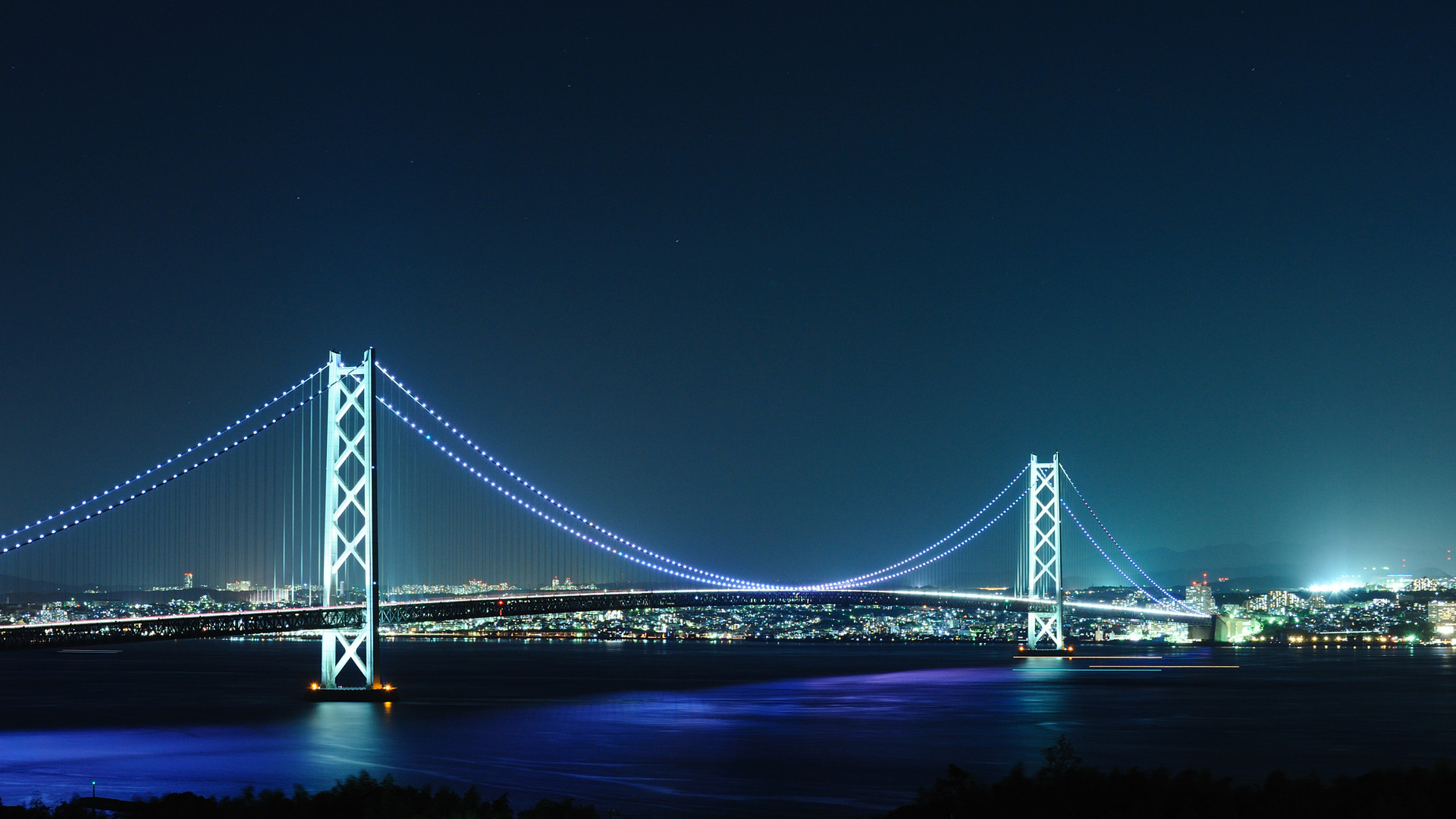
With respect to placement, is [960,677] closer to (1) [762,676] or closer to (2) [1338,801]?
(1) [762,676]

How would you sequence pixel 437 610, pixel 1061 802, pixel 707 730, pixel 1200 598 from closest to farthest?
pixel 1061 802, pixel 707 730, pixel 437 610, pixel 1200 598

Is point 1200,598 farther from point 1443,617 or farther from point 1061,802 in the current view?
point 1061,802

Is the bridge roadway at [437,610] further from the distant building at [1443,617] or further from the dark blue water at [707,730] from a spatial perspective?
the distant building at [1443,617]

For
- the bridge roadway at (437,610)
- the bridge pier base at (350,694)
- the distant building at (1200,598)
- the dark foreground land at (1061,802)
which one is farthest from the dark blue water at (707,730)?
the distant building at (1200,598)

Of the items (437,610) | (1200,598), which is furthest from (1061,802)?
(1200,598)

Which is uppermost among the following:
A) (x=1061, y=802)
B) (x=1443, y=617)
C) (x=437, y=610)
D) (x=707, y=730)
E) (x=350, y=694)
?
(x=437, y=610)

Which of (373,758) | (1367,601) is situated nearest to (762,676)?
(373,758)

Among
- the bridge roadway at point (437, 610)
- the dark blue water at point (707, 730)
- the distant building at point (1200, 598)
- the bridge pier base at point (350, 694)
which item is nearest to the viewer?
the dark blue water at point (707, 730)

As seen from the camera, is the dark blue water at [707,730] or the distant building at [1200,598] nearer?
the dark blue water at [707,730]
